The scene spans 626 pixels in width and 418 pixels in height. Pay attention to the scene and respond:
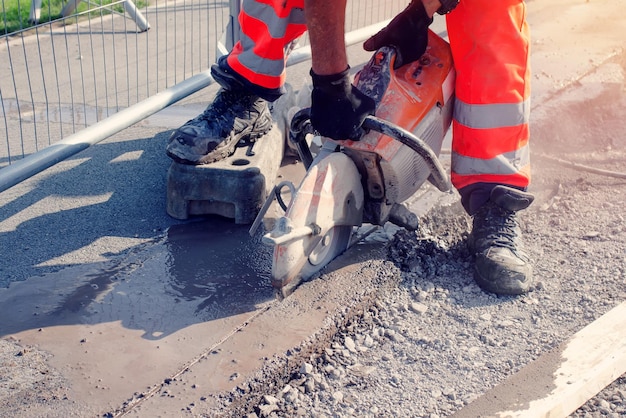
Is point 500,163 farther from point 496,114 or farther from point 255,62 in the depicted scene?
point 255,62

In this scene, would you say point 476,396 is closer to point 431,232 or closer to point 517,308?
point 517,308

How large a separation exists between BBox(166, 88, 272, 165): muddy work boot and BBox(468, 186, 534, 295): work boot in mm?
1176

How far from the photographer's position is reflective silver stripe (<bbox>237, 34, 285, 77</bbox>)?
143 inches

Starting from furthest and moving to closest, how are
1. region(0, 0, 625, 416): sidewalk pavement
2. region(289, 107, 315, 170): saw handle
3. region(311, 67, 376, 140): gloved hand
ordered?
1. region(289, 107, 315, 170): saw handle
2. region(311, 67, 376, 140): gloved hand
3. region(0, 0, 625, 416): sidewalk pavement

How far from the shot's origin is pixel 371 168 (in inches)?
123

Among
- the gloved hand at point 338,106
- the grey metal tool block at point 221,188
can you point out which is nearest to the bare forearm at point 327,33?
the gloved hand at point 338,106

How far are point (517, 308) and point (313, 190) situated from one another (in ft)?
3.06

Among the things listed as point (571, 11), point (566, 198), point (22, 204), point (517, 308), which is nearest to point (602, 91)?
point (566, 198)

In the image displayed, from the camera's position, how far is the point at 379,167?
10.2 ft

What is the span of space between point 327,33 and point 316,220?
687 mm

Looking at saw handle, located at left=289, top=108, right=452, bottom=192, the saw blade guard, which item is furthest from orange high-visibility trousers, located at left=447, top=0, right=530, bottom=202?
the saw blade guard

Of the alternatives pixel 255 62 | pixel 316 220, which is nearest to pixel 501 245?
pixel 316 220

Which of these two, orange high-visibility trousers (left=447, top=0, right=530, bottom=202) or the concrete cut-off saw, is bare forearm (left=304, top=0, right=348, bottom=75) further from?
orange high-visibility trousers (left=447, top=0, right=530, bottom=202)

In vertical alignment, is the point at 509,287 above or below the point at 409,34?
below
